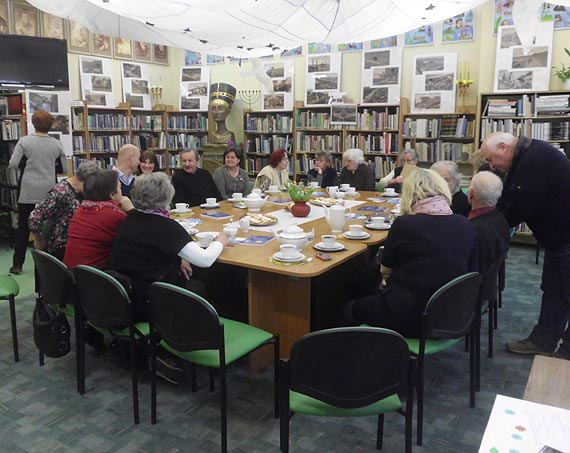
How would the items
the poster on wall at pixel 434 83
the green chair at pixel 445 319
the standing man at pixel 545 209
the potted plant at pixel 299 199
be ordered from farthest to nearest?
1. the poster on wall at pixel 434 83
2. the potted plant at pixel 299 199
3. the standing man at pixel 545 209
4. the green chair at pixel 445 319

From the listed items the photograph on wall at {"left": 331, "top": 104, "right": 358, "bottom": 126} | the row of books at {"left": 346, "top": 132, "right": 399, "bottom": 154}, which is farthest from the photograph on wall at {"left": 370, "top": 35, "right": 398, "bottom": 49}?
the row of books at {"left": 346, "top": 132, "right": 399, "bottom": 154}

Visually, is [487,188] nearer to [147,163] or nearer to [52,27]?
[147,163]

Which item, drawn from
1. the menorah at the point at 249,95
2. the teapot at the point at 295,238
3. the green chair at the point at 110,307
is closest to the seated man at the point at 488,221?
the teapot at the point at 295,238

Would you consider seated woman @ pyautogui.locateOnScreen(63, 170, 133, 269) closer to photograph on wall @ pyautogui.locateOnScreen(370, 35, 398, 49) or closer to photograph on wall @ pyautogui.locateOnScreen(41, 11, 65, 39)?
photograph on wall @ pyautogui.locateOnScreen(370, 35, 398, 49)

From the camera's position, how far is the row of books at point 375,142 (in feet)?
24.8

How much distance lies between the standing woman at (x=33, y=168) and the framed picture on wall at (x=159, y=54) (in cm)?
421

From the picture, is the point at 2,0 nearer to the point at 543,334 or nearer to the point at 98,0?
the point at 98,0

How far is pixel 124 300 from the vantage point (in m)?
2.45

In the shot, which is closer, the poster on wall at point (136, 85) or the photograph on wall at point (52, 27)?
the photograph on wall at point (52, 27)

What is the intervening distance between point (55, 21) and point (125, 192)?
15.5ft

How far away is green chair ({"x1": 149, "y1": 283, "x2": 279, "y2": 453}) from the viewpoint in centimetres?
212

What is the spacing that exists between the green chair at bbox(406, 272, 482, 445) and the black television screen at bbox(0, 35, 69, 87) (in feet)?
21.1

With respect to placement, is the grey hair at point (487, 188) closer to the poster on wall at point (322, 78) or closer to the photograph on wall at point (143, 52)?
the poster on wall at point (322, 78)

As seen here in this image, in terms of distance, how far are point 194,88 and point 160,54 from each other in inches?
36.2
